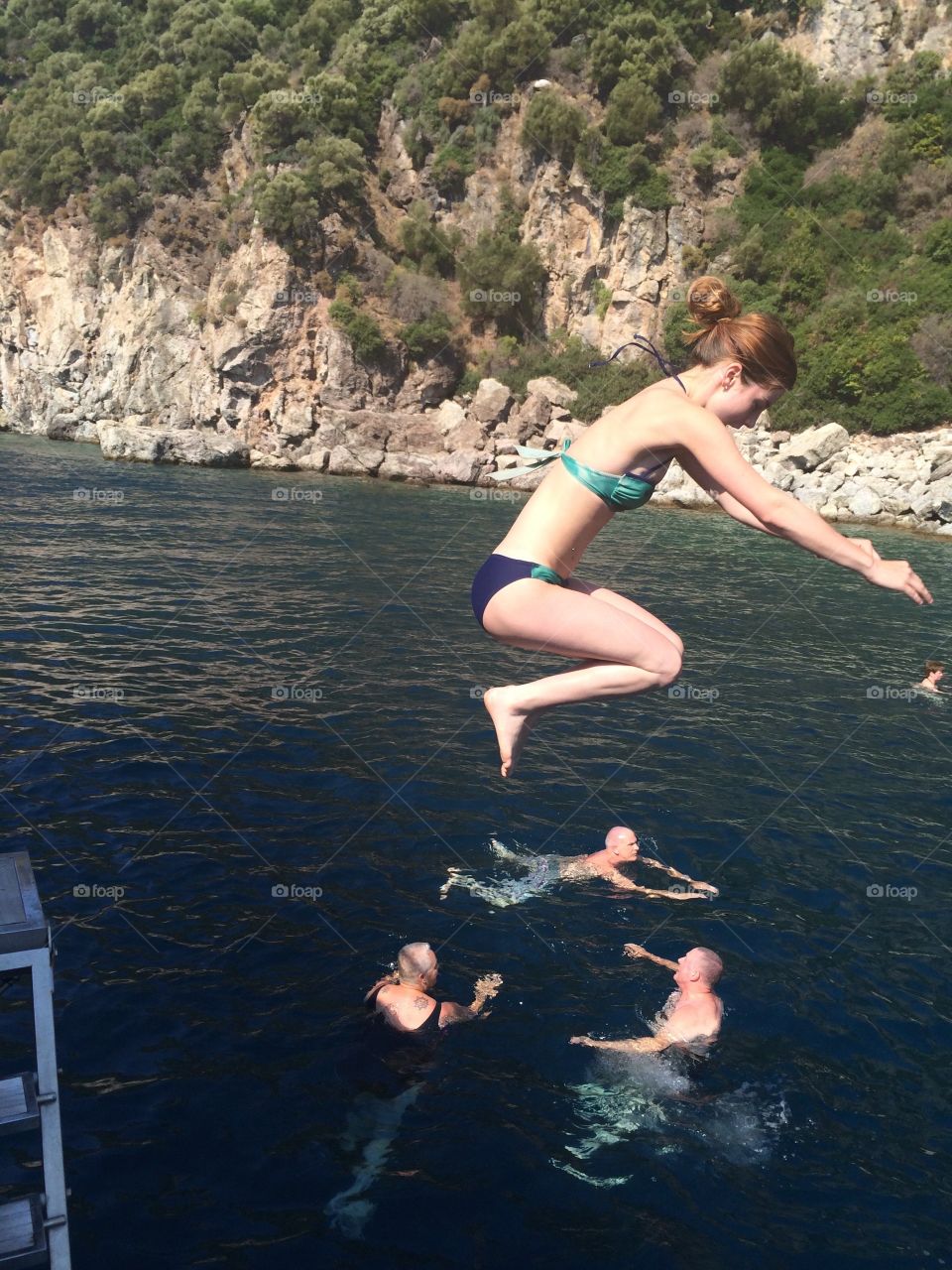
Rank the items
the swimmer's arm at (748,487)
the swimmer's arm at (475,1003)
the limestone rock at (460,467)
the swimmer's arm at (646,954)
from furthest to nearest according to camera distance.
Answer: the limestone rock at (460,467), the swimmer's arm at (646,954), the swimmer's arm at (475,1003), the swimmer's arm at (748,487)

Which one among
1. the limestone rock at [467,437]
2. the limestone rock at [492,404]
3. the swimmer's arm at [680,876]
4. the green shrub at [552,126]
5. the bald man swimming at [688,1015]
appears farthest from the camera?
the green shrub at [552,126]

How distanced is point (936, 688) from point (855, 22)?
6117 centimetres

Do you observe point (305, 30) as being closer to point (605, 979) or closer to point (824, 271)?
point (824, 271)

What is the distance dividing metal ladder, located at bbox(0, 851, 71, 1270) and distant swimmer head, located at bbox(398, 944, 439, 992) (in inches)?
156

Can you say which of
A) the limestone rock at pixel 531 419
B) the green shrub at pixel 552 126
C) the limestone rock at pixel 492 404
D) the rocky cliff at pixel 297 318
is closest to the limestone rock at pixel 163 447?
the rocky cliff at pixel 297 318

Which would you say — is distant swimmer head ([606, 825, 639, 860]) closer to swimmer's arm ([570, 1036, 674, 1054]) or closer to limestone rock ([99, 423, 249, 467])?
swimmer's arm ([570, 1036, 674, 1054])

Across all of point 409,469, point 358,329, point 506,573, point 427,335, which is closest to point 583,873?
point 506,573

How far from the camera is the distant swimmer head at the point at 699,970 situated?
25.2ft

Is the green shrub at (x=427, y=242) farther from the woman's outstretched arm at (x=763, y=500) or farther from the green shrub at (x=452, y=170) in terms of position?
the woman's outstretched arm at (x=763, y=500)

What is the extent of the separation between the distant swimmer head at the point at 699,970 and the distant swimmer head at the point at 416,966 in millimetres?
2056

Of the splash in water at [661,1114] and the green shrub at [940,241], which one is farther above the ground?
the green shrub at [940,241]

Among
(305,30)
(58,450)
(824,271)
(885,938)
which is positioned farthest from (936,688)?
(305,30)

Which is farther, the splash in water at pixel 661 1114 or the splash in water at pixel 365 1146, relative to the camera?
the splash in water at pixel 661 1114

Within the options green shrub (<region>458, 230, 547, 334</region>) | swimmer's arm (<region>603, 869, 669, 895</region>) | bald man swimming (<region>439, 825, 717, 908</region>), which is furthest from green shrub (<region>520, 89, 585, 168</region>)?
swimmer's arm (<region>603, 869, 669, 895</region>)
